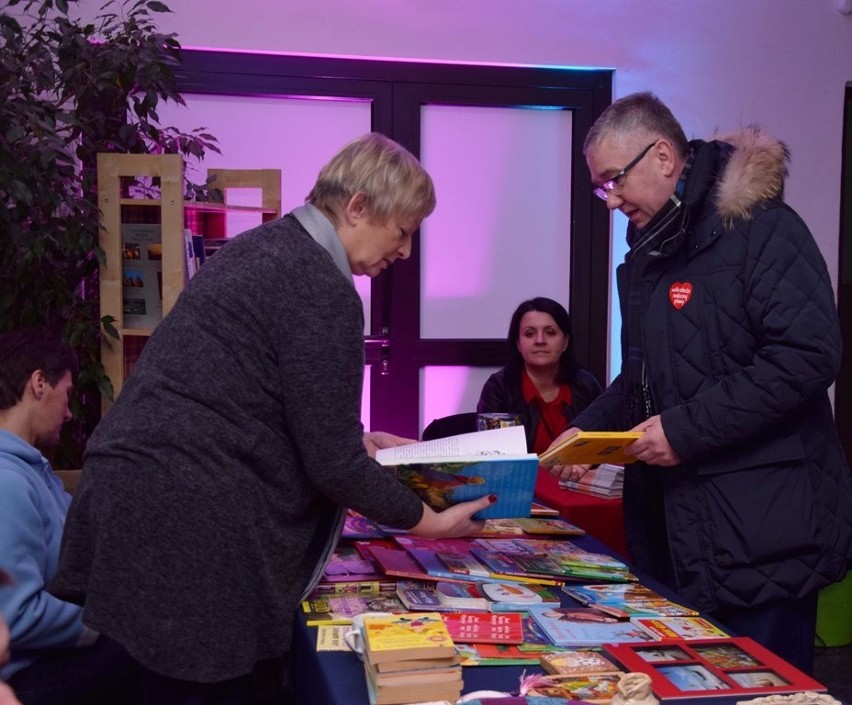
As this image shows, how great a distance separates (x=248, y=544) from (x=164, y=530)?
129 millimetres

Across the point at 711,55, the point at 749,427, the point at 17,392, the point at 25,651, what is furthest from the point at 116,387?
the point at 711,55

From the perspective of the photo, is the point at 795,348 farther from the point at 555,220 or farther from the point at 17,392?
the point at 555,220

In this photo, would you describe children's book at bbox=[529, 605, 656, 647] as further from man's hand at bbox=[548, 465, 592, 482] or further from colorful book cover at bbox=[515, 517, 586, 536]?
man's hand at bbox=[548, 465, 592, 482]

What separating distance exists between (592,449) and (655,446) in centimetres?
12

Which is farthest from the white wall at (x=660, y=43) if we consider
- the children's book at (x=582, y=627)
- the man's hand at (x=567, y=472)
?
the children's book at (x=582, y=627)

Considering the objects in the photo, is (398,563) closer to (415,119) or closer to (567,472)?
(567,472)

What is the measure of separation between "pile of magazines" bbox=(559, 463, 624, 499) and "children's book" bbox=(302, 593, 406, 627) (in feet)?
4.22

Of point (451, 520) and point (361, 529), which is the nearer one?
point (451, 520)

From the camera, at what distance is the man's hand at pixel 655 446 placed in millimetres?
1866

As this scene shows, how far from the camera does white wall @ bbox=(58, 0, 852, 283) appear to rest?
421 centimetres

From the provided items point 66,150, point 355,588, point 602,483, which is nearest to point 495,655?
point 355,588

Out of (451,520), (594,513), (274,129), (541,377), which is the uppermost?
(274,129)

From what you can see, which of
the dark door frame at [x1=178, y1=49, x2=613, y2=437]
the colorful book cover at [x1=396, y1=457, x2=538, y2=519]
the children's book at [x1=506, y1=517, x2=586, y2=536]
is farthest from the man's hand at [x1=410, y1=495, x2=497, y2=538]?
the dark door frame at [x1=178, y1=49, x2=613, y2=437]

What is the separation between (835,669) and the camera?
3496 millimetres
